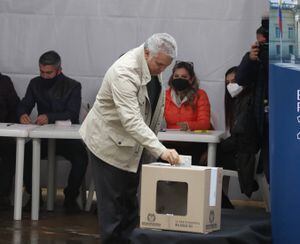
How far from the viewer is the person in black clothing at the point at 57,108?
24.7ft

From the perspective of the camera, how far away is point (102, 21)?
308 inches

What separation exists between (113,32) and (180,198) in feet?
11.0

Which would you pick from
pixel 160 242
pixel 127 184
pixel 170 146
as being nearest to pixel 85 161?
pixel 170 146

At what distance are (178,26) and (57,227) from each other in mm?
2105

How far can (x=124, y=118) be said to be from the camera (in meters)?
4.64

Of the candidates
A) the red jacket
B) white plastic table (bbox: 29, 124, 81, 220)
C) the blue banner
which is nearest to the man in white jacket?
the blue banner

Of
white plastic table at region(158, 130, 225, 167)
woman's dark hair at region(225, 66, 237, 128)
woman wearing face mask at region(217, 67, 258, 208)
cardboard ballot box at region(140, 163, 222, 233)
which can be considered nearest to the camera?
cardboard ballot box at region(140, 163, 222, 233)

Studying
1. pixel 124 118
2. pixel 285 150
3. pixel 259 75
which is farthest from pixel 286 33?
pixel 124 118

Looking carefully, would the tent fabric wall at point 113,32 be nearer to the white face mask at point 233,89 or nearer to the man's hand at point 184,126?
the white face mask at point 233,89

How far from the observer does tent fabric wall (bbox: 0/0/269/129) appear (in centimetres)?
757

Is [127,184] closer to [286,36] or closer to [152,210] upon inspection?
[152,210]

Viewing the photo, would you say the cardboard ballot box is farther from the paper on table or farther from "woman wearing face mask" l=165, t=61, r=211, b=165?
the paper on table

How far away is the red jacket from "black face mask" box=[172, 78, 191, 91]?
114 millimetres

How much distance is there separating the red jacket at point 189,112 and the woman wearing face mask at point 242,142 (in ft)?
0.73
